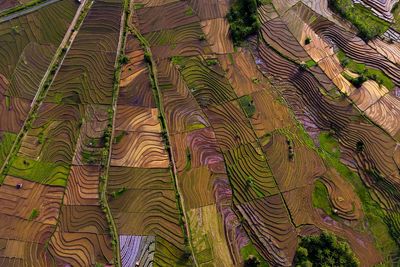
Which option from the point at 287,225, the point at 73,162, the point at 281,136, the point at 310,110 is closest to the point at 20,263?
the point at 73,162

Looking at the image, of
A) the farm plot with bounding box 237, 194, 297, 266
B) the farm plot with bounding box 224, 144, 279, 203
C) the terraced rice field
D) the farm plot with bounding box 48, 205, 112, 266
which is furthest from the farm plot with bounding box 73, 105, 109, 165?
the farm plot with bounding box 237, 194, 297, 266

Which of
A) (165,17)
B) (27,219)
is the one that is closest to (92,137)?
(27,219)

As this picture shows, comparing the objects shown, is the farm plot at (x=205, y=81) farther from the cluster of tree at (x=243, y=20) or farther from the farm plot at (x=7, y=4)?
the farm plot at (x=7, y=4)

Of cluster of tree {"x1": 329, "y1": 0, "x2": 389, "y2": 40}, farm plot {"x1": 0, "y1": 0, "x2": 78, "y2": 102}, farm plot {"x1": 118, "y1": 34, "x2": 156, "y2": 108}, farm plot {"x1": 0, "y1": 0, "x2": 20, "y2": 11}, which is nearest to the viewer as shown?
farm plot {"x1": 118, "y1": 34, "x2": 156, "y2": 108}

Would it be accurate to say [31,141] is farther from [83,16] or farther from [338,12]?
[338,12]

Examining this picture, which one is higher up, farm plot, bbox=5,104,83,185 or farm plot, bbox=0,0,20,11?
farm plot, bbox=0,0,20,11

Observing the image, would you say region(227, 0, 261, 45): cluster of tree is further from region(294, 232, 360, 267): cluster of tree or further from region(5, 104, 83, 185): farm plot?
region(294, 232, 360, 267): cluster of tree

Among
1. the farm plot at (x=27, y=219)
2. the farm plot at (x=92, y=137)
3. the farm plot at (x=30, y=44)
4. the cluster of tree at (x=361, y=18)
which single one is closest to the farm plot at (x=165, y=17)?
the farm plot at (x=30, y=44)
